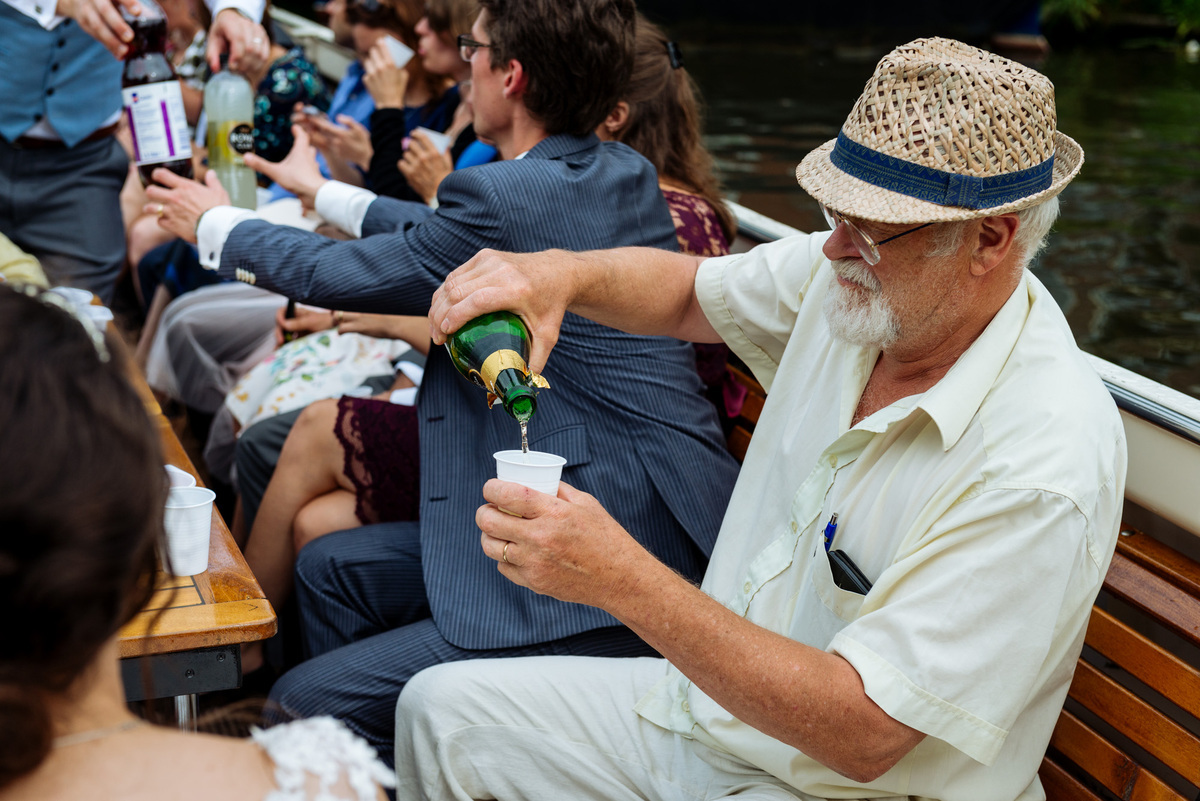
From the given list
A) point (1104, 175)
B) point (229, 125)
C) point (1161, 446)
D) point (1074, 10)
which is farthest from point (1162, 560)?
point (1074, 10)

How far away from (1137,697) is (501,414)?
1.24m

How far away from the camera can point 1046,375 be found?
153 cm

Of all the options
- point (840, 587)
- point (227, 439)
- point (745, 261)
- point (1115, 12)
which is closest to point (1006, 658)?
point (840, 587)

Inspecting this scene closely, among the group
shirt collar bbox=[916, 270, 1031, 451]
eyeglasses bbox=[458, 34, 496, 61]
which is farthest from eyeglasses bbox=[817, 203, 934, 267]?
eyeglasses bbox=[458, 34, 496, 61]

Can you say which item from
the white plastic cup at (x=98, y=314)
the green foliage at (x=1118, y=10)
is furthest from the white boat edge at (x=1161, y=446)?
the green foliage at (x=1118, y=10)

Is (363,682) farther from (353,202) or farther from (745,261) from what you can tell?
(353,202)

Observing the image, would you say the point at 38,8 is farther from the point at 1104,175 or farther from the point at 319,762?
the point at 1104,175

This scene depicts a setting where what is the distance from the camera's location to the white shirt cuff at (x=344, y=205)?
111 inches

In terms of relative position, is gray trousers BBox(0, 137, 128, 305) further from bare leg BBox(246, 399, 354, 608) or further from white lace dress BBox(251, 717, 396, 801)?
white lace dress BBox(251, 717, 396, 801)

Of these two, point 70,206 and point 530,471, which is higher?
point 530,471

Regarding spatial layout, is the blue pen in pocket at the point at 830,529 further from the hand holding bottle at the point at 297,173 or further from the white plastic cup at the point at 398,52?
the white plastic cup at the point at 398,52

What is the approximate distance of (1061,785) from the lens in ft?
5.77

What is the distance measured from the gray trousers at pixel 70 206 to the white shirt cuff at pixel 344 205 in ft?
3.62

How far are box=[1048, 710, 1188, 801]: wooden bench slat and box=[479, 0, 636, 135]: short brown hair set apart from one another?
1.59 m
